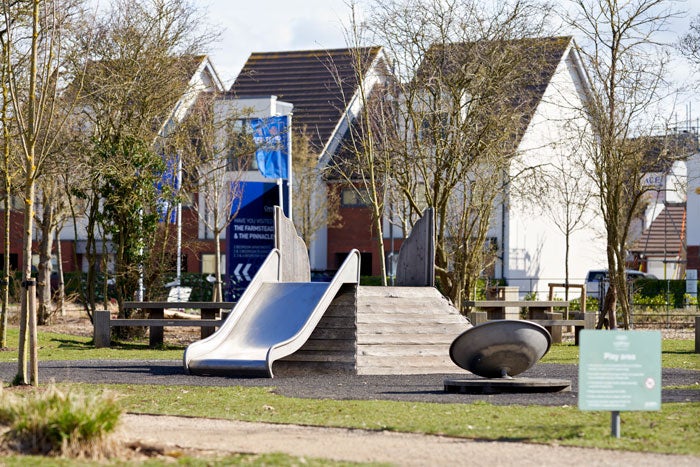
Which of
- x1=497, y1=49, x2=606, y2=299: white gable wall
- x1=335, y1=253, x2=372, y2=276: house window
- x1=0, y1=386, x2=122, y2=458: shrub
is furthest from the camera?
x1=335, y1=253, x2=372, y2=276: house window

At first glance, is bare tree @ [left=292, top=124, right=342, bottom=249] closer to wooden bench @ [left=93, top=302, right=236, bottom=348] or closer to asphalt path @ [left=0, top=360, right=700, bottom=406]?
wooden bench @ [left=93, top=302, right=236, bottom=348]

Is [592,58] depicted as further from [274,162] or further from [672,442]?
[672,442]

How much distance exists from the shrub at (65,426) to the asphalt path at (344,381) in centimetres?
505

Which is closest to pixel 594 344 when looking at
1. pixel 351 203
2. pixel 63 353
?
pixel 63 353

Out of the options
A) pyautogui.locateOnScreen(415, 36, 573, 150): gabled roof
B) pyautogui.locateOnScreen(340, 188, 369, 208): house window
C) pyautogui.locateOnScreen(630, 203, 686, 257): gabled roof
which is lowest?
pyautogui.locateOnScreen(630, 203, 686, 257): gabled roof

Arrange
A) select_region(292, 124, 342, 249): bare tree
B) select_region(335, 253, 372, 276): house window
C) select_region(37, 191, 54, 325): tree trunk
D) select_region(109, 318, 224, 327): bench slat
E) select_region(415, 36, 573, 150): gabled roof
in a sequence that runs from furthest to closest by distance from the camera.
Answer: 1. select_region(335, 253, 372, 276): house window
2. select_region(292, 124, 342, 249): bare tree
3. select_region(37, 191, 54, 325): tree trunk
4. select_region(415, 36, 573, 150): gabled roof
5. select_region(109, 318, 224, 327): bench slat

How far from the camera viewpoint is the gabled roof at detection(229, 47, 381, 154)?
55.0m

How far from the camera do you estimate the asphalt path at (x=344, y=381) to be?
14234 mm

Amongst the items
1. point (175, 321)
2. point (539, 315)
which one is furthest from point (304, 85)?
point (175, 321)

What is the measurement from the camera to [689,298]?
141 ft

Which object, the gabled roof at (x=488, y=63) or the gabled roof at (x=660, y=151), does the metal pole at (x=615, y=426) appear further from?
the gabled roof at (x=660, y=151)

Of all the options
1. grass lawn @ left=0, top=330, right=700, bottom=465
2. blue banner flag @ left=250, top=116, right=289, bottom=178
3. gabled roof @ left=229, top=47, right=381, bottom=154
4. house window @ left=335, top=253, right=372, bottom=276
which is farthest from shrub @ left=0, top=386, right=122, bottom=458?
house window @ left=335, top=253, right=372, bottom=276

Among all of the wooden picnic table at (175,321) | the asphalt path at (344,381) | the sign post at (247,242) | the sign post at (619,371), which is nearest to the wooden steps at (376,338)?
the asphalt path at (344,381)

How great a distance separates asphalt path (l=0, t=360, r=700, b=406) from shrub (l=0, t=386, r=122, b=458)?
505cm
